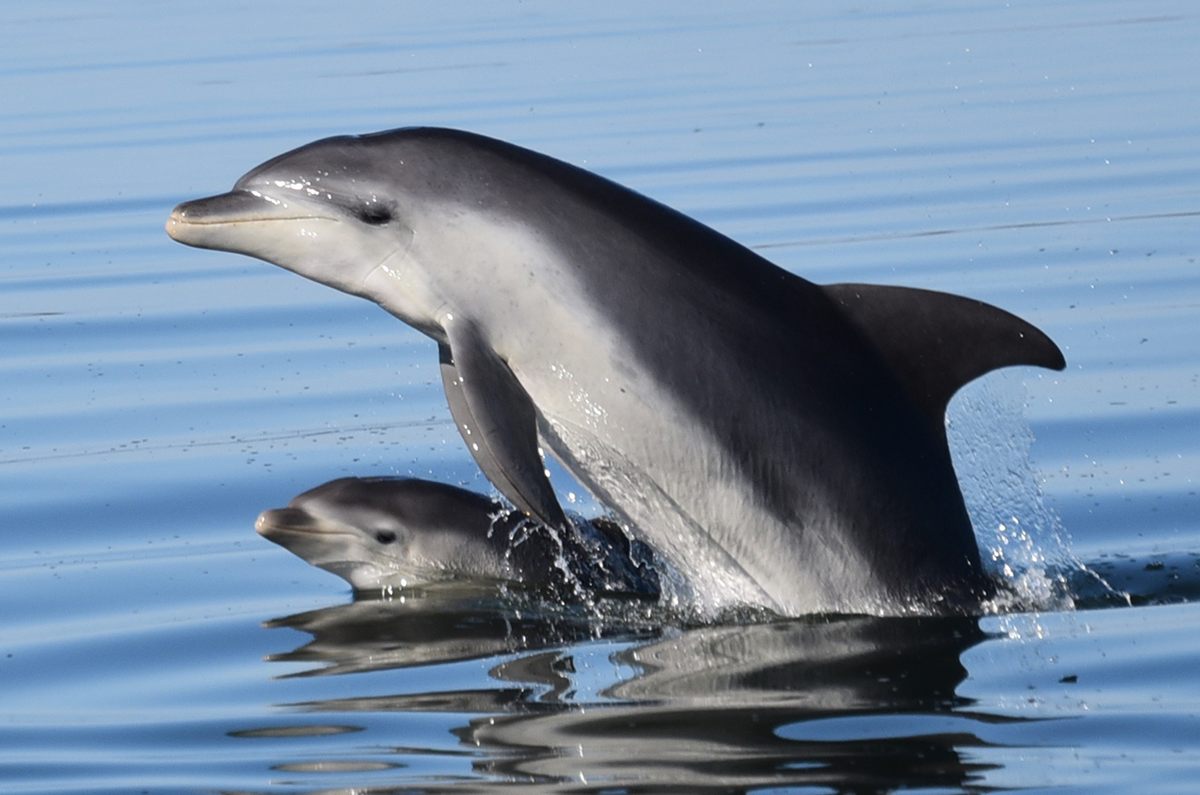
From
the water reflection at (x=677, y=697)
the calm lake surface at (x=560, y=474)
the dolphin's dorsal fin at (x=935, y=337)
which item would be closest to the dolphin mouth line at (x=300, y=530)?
the calm lake surface at (x=560, y=474)

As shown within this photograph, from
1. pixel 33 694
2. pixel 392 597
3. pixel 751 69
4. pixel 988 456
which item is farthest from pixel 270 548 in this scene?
pixel 751 69

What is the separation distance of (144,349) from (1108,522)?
6354 mm

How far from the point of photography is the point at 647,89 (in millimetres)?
24328

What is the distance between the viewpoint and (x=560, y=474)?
422 inches

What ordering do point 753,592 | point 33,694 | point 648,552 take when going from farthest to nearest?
1. point 648,552
2. point 753,592
3. point 33,694

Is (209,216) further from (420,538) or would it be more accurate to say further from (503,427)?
(420,538)

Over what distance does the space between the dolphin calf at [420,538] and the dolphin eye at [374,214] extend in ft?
5.11

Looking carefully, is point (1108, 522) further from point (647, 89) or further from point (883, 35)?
point (883, 35)

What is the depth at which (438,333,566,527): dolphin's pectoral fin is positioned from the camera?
7.43 metres

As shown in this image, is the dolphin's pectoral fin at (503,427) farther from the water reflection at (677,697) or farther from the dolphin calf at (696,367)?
the water reflection at (677,697)

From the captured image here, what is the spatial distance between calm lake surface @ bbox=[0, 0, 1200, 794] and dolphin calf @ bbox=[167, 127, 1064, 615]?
0.32m

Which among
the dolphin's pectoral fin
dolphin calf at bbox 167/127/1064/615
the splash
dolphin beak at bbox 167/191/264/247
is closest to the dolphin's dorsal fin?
dolphin calf at bbox 167/127/1064/615

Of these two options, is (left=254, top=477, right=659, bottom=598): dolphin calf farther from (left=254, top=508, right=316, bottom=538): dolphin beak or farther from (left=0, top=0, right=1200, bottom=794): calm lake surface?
(left=0, top=0, right=1200, bottom=794): calm lake surface

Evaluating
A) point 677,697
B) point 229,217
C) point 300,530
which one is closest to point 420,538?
point 300,530
